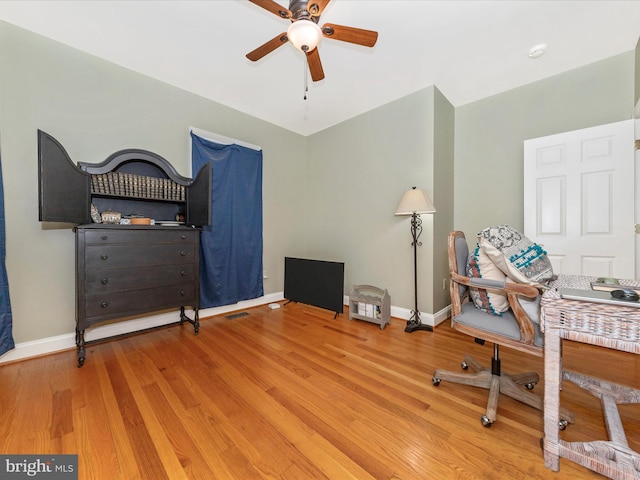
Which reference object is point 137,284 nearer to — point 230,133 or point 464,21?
point 230,133

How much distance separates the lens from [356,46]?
7.41 feet

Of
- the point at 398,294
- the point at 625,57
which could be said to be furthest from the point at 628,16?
the point at 398,294

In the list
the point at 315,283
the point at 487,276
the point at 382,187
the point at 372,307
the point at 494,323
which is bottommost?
the point at 372,307

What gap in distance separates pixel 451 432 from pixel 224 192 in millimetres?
3155

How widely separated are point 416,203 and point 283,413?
2195 mm

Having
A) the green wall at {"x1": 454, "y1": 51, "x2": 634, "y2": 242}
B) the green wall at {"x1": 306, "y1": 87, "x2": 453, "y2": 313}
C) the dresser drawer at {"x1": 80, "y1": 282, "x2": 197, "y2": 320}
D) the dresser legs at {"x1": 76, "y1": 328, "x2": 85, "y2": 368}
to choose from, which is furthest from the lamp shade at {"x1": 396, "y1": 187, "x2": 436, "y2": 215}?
the dresser legs at {"x1": 76, "y1": 328, "x2": 85, "y2": 368}

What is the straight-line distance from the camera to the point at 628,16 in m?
1.94

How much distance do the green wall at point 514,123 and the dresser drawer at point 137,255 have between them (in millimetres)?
3326

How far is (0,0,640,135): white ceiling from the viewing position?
74.6 inches

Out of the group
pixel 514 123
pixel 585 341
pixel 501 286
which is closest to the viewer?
pixel 585 341

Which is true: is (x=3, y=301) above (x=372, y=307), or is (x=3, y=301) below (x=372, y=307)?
above

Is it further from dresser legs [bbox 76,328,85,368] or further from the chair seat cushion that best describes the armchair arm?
dresser legs [bbox 76,328,85,368]

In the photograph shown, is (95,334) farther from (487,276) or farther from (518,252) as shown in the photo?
(518,252)

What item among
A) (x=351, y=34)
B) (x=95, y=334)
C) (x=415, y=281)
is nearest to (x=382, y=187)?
(x=415, y=281)
